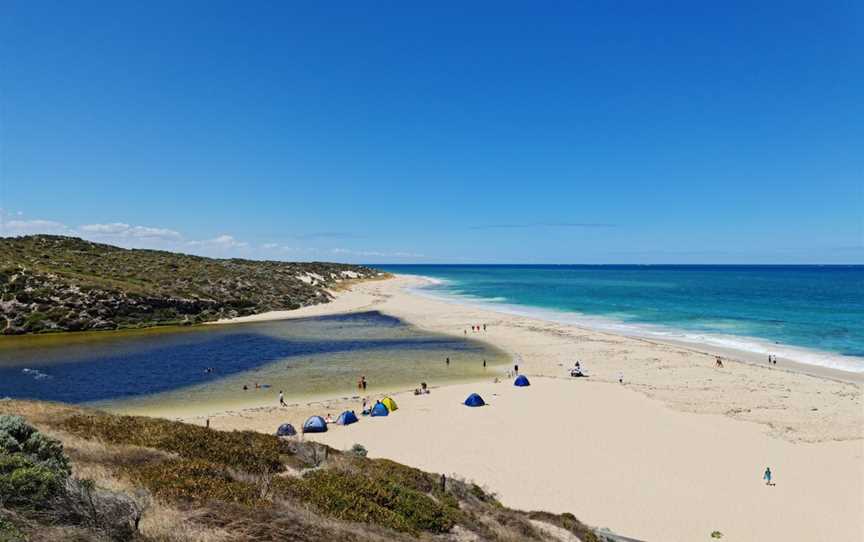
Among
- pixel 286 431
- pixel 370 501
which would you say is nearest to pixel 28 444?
pixel 370 501

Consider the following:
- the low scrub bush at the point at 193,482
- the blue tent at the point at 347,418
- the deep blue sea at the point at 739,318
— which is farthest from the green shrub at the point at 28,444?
the deep blue sea at the point at 739,318

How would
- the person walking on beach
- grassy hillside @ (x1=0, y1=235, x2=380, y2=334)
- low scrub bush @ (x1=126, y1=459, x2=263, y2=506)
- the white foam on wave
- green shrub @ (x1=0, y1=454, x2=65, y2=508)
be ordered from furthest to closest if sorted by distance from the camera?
grassy hillside @ (x1=0, y1=235, x2=380, y2=334)
the white foam on wave
the person walking on beach
low scrub bush @ (x1=126, y1=459, x2=263, y2=506)
green shrub @ (x1=0, y1=454, x2=65, y2=508)

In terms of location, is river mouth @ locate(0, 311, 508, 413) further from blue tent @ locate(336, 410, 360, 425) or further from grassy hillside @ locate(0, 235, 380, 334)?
blue tent @ locate(336, 410, 360, 425)

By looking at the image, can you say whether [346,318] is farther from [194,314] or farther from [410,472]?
[410,472]

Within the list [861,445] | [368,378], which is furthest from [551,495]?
[368,378]

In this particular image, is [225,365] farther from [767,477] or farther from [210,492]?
[767,477]

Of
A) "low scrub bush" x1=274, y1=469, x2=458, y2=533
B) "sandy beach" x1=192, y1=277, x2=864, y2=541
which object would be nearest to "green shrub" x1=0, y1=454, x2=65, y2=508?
"low scrub bush" x1=274, y1=469, x2=458, y2=533

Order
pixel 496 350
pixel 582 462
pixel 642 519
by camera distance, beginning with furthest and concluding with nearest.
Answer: pixel 496 350
pixel 582 462
pixel 642 519
